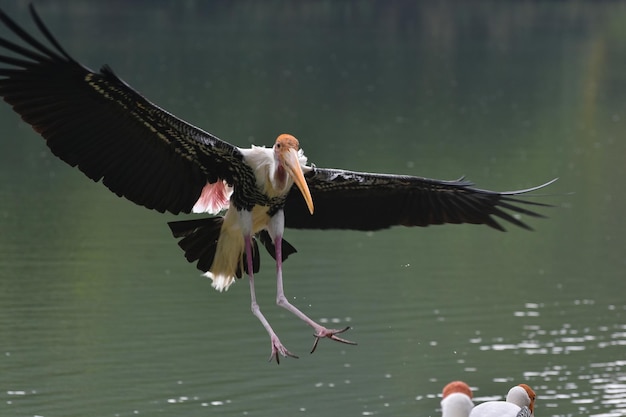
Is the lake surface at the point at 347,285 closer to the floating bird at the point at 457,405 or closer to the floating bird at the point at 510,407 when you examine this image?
the floating bird at the point at 510,407

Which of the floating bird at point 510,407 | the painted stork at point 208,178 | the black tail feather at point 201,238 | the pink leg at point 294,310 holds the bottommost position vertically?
the floating bird at point 510,407

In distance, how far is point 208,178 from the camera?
7918 mm

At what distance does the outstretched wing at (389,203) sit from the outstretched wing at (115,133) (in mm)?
765

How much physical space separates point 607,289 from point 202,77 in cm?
2224

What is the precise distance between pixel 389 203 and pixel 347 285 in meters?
6.12

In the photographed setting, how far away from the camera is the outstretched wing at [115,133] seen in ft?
23.5

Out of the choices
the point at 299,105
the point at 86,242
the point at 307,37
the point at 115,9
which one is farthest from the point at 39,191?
the point at 115,9

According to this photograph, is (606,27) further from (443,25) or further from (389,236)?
(389,236)

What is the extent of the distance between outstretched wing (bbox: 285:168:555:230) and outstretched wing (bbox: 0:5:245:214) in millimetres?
765

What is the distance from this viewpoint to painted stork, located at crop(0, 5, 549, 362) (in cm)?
720

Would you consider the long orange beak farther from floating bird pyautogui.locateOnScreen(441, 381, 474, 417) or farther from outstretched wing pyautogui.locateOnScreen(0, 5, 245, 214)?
floating bird pyautogui.locateOnScreen(441, 381, 474, 417)

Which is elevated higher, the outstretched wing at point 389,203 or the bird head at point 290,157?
the outstretched wing at point 389,203

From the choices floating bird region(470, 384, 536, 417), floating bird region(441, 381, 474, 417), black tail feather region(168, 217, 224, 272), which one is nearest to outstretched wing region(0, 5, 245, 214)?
black tail feather region(168, 217, 224, 272)

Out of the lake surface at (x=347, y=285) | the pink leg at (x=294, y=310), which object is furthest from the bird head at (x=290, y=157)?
the lake surface at (x=347, y=285)
